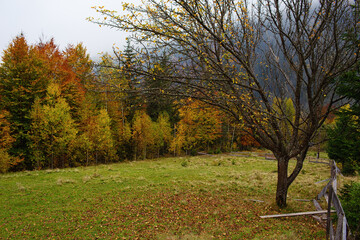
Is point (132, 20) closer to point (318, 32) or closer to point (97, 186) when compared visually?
point (318, 32)

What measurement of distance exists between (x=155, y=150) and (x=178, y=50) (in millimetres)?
27981

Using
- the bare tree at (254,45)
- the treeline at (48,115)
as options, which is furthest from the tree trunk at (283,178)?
the treeline at (48,115)

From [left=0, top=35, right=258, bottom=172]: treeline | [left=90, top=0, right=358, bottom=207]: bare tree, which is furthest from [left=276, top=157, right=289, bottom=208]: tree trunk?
[left=0, top=35, right=258, bottom=172]: treeline

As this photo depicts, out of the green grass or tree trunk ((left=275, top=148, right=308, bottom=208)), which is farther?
tree trunk ((left=275, top=148, right=308, bottom=208))

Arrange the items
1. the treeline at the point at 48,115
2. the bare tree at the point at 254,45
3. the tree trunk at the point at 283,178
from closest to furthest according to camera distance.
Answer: the bare tree at the point at 254,45, the tree trunk at the point at 283,178, the treeline at the point at 48,115

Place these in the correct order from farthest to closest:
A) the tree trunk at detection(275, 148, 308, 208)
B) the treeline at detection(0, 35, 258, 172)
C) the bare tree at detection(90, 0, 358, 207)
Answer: the treeline at detection(0, 35, 258, 172)
the tree trunk at detection(275, 148, 308, 208)
the bare tree at detection(90, 0, 358, 207)

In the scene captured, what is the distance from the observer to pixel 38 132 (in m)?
19.2

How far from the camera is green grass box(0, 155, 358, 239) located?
5.98 m

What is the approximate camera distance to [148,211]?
756 centimetres

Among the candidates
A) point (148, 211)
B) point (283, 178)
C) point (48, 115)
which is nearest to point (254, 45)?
point (283, 178)

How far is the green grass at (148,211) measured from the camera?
5.98 meters

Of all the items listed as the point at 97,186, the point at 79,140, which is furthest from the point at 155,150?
the point at 97,186

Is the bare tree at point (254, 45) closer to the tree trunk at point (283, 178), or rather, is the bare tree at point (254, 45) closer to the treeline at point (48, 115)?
the tree trunk at point (283, 178)

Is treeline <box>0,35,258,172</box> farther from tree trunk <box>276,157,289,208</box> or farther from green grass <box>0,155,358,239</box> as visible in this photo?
tree trunk <box>276,157,289,208</box>
